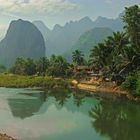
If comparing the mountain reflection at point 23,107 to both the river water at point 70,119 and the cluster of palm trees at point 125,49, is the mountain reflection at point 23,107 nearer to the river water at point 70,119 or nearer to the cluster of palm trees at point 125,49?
the river water at point 70,119

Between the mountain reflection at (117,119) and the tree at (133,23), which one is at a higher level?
the tree at (133,23)

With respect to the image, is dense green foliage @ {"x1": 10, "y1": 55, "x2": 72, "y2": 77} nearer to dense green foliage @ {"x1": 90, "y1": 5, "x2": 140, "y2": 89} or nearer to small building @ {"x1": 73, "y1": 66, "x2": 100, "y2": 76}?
small building @ {"x1": 73, "y1": 66, "x2": 100, "y2": 76}

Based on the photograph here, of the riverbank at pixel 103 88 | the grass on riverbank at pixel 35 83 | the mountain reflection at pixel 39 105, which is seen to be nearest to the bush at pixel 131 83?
the riverbank at pixel 103 88

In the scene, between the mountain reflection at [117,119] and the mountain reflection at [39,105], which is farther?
the mountain reflection at [39,105]

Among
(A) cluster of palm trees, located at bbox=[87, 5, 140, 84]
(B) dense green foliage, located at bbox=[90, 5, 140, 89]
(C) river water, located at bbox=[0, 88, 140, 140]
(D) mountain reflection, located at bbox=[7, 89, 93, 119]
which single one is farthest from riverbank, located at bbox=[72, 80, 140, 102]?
(D) mountain reflection, located at bbox=[7, 89, 93, 119]

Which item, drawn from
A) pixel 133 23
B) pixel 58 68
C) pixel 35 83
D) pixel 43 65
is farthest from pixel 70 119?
pixel 43 65

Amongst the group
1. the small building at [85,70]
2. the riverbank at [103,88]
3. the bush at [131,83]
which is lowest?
the riverbank at [103,88]

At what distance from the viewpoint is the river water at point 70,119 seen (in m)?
26.0

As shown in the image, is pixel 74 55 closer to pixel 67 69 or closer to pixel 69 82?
pixel 67 69

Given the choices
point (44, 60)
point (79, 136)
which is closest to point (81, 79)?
point (44, 60)

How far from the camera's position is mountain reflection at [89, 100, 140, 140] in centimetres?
2697

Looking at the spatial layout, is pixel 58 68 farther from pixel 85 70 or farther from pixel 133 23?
pixel 133 23

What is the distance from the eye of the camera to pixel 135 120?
1304 inches

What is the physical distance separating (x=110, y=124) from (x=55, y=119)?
526 centimetres
